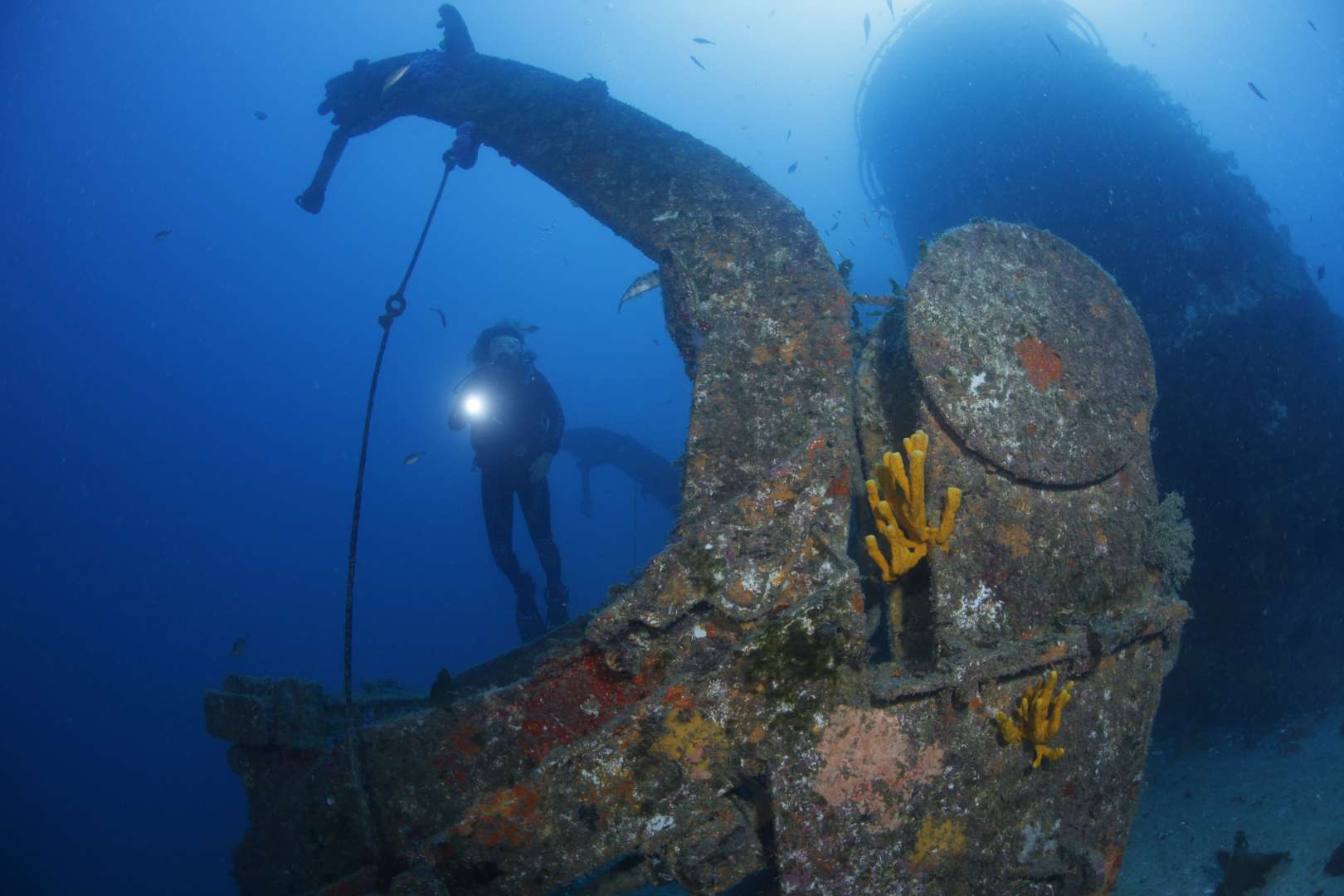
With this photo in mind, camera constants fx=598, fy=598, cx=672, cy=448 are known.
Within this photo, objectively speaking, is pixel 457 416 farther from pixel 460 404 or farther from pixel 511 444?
pixel 511 444

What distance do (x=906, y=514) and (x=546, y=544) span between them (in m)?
6.15

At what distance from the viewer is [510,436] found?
8523 millimetres

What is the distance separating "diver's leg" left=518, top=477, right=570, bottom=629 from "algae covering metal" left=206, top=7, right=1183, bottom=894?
12.0 ft

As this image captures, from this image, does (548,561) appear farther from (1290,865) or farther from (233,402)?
(233,402)

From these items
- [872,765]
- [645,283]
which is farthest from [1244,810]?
[645,283]

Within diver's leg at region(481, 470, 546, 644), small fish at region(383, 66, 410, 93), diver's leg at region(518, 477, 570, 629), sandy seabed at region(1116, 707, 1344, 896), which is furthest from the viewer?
diver's leg at region(481, 470, 546, 644)

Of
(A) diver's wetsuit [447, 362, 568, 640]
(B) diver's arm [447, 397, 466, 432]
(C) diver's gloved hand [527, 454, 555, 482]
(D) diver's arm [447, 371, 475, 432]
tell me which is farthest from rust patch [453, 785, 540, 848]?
(B) diver's arm [447, 397, 466, 432]

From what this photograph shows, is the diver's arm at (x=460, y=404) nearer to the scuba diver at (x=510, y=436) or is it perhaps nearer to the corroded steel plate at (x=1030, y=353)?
the scuba diver at (x=510, y=436)

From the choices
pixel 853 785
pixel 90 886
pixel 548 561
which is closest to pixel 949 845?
pixel 853 785

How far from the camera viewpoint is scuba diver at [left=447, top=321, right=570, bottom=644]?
27.1 ft

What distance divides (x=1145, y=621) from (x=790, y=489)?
1.76m

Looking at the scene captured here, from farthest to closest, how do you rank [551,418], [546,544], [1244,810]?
[551,418] < [546,544] < [1244,810]

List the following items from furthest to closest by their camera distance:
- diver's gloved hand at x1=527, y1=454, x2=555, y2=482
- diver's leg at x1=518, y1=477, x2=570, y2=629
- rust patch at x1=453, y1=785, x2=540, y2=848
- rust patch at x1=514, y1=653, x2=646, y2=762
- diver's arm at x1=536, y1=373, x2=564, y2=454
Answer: diver's arm at x1=536, y1=373, x2=564, y2=454 < diver's gloved hand at x1=527, y1=454, x2=555, y2=482 < diver's leg at x1=518, y1=477, x2=570, y2=629 < rust patch at x1=514, y1=653, x2=646, y2=762 < rust patch at x1=453, y1=785, x2=540, y2=848

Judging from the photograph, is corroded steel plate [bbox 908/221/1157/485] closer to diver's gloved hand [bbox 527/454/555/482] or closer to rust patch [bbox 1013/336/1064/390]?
rust patch [bbox 1013/336/1064/390]
